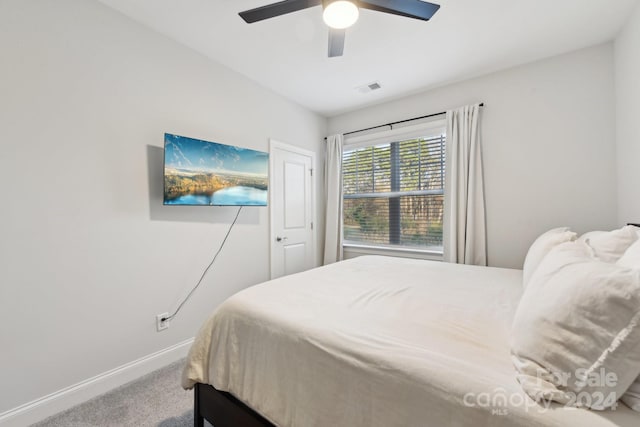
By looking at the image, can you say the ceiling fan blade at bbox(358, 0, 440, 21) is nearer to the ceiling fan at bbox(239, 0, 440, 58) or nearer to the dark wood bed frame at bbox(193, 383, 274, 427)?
the ceiling fan at bbox(239, 0, 440, 58)

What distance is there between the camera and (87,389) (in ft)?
5.73

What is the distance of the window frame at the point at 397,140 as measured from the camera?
3.12 meters

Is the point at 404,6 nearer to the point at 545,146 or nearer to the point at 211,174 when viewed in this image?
the point at 211,174

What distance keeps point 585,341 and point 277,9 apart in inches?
→ 78.2

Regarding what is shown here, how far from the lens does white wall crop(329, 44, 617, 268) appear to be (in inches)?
90.0

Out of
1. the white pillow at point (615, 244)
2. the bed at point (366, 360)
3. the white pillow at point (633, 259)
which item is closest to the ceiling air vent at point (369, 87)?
the bed at point (366, 360)

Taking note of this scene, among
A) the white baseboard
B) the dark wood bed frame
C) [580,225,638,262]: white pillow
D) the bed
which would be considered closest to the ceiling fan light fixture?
the bed

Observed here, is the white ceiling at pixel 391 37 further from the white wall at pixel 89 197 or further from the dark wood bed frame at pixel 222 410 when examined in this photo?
the dark wood bed frame at pixel 222 410

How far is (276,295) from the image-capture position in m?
1.44

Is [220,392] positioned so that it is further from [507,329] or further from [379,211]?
[379,211]

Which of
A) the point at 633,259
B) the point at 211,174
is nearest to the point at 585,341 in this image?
the point at 633,259

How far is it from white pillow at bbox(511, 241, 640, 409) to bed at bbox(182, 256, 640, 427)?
4cm

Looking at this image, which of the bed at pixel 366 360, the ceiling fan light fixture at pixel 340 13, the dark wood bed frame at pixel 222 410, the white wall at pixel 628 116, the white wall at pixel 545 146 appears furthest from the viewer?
the white wall at pixel 545 146

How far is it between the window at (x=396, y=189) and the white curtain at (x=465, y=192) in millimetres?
206
